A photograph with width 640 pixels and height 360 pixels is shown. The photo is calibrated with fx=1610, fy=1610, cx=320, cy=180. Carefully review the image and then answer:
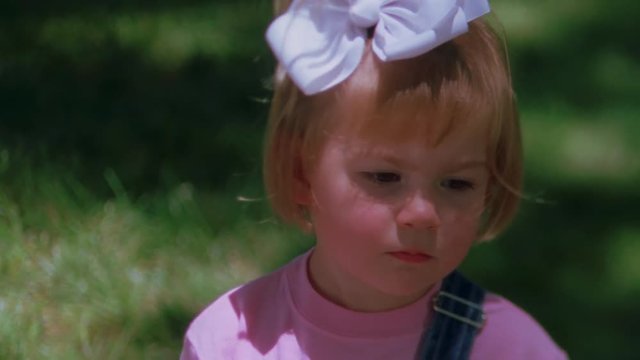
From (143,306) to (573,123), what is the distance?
149cm

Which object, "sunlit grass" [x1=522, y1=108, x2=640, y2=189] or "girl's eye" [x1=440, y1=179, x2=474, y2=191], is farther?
"sunlit grass" [x1=522, y1=108, x2=640, y2=189]

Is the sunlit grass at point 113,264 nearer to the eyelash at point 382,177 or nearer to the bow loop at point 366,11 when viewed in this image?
the eyelash at point 382,177

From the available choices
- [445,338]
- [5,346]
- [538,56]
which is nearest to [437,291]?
[445,338]

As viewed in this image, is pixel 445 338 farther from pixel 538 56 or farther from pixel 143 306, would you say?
pixel 538 56

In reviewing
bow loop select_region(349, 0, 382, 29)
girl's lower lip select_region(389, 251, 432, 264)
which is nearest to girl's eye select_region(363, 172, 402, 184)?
girl's lower lip select_region(389, 251, 432, 264)

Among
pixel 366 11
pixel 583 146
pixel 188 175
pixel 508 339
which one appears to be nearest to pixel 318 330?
pixel 508 339

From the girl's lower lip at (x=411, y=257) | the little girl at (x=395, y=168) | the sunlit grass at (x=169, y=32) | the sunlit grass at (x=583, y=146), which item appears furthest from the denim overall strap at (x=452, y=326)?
the sunlit grass at (x=169, y=32)

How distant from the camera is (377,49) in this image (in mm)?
2408

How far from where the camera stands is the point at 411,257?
7.99 ft

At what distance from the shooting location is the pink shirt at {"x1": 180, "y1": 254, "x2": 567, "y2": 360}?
2.57 m

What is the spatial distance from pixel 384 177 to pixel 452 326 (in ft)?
0.96

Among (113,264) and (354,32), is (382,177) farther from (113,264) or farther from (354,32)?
(113,264)

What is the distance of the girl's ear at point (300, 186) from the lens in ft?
8.45

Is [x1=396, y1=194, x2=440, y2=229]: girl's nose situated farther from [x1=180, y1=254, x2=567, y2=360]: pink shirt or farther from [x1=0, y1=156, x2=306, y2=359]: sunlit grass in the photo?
[x1=0, y1=156, x2=306, y2=359]: sunlit grass
